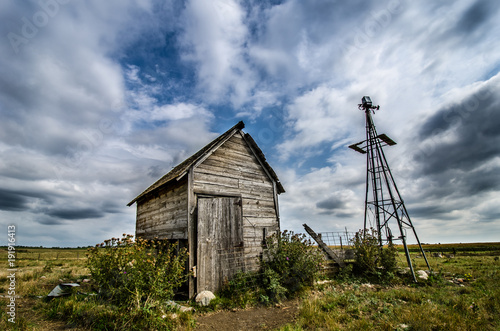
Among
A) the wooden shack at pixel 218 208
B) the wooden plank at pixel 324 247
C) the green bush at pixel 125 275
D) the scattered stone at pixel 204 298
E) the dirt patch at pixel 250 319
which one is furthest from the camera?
the wooden plank at pixel 324 247

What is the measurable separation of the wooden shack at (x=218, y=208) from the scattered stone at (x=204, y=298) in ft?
1.06

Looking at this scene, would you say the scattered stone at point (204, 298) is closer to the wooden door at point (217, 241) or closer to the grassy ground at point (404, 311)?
the wooden door at point (217, 241)

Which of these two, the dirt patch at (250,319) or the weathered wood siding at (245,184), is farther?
the weathered wood siding at (245,184)

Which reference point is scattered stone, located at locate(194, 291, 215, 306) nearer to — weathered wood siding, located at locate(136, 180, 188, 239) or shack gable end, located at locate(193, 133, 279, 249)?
weathered wood siding, located at locate(136, 180, 188, 239)

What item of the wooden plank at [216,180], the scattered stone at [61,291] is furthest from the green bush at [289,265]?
the scattered stone at [61,291]

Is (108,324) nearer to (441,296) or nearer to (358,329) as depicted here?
(358,329)

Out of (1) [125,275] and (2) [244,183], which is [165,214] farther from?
(1) [125,275]

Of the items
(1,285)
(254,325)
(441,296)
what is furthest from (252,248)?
(1,285)

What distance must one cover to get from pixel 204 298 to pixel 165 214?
391 cm

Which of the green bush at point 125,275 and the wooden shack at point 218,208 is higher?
the wooden shack at point 218,208

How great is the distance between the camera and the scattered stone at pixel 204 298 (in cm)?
717

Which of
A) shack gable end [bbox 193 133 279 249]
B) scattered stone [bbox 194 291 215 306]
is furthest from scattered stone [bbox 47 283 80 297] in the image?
shack gable end [bbox 193 133 279 249]

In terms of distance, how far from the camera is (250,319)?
6.53 metres

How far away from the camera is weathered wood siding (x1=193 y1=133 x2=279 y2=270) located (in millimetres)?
9484
